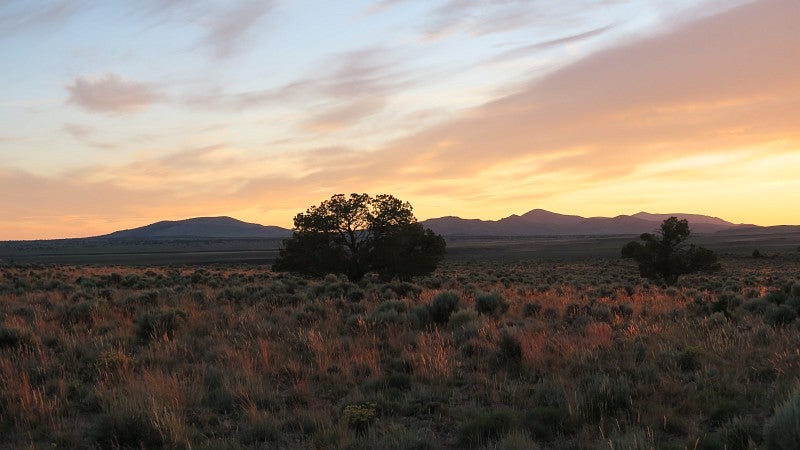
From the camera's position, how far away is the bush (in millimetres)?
12932

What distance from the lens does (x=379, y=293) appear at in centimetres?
1922

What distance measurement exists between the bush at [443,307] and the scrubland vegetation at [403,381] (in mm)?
76

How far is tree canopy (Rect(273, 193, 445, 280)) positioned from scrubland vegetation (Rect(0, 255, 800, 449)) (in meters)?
16.8

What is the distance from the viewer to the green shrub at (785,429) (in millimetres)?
4203

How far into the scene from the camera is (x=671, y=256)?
33.9 m

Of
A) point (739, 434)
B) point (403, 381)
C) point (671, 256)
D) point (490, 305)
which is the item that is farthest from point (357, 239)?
point (739, 434)

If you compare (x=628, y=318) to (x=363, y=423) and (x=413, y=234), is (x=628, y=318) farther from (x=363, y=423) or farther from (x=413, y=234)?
(x=413, y=234)

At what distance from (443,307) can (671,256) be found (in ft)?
86.8

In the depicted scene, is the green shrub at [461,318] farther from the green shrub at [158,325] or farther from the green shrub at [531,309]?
the green shrub at [158,325]

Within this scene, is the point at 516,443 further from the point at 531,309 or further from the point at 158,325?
the point at 531,309

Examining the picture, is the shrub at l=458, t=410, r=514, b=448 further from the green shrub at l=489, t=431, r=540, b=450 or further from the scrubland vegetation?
the green shrub at l=489, t=431, r=540, b=450

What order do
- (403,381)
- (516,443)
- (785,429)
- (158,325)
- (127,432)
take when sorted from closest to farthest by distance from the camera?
(785,429), (516,443), (127,432), (403,381), (158,325)

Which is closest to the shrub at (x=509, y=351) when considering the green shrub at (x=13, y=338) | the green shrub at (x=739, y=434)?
the green shrub at (x=739, y=434)

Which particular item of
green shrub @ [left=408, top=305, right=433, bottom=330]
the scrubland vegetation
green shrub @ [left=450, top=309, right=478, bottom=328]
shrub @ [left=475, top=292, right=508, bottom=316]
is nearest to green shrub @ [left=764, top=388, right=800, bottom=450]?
the scrubland vegetation
